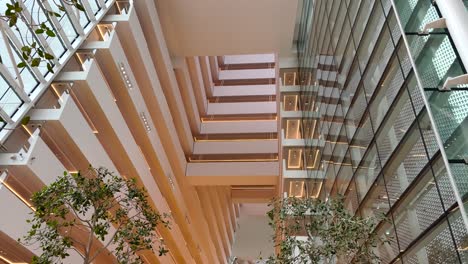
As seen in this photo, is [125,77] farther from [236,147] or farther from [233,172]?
[236,147]

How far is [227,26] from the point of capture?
15414mm

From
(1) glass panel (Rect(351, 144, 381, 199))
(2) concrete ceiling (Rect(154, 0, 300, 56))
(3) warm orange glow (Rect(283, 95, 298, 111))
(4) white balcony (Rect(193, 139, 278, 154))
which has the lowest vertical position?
(1) glass panel (Rect(351, 144, 381, 199))

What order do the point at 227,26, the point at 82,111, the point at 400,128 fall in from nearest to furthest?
the point at 400,128, the point at 82,111, the point at 227,26

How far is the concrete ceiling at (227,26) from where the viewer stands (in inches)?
569

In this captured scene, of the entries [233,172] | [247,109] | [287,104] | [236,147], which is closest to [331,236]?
[287,104]

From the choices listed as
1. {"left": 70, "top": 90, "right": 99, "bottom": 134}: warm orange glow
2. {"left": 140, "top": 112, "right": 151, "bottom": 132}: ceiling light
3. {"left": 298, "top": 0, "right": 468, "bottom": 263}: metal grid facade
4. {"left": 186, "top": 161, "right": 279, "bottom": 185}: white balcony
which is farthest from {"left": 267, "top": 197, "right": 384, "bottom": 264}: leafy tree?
{"left": 186, "top": 161, "right": 279, "bottom": 185}: white balcony

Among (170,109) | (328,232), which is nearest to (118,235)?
(328,232)

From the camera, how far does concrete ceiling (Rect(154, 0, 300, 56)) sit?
14461mm

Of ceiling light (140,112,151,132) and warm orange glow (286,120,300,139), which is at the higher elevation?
warm orange glow (286,120,300,139)

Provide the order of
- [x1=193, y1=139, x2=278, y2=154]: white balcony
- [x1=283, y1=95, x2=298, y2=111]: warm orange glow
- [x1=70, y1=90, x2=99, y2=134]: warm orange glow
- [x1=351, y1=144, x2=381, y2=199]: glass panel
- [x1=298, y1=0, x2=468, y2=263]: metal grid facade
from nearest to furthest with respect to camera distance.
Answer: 1. [x1=298, y1=0, x2=468, y2=263]: metal grid facade
2. [x1=351, y1=144, x2=381, y2=199]: glass panel
3. [x1=70, y1=90, x2=99, y2=134]: warm orange glow
4. [x1=283, y1=95, x2=298, y2=111]: warm orange glow
5. [x1=193, y1=139, x2=278, y2=154]: white balcony

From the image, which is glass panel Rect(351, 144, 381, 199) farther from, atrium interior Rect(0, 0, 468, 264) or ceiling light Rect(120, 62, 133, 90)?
ceiling light Rect(120, 62, 133, 90)

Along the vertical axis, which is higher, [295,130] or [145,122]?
[295,130]

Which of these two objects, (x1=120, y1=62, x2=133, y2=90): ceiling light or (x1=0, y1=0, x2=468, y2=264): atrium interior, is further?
(x1=120, y1=62, x2=133, y2=90): ceiling light

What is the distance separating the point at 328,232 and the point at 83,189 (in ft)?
12.6
